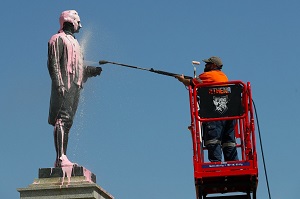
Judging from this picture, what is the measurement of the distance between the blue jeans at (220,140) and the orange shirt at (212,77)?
79 cm

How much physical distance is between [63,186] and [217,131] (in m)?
2.98

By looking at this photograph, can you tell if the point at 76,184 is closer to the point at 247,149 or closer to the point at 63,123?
the point at 63,123

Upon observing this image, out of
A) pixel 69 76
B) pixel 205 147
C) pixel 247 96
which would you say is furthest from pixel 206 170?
pixel 69 76

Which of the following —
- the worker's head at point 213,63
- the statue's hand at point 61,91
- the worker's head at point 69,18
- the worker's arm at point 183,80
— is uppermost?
the worker's head at point 69,18

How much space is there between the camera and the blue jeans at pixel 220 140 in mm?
12227

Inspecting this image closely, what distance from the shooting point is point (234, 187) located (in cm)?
1255

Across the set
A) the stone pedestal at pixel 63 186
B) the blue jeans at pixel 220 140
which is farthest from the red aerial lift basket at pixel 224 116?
the stone pedestal at pixel 63 186

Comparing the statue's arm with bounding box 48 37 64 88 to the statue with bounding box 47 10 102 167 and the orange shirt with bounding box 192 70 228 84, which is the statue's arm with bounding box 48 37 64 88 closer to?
the statue with bounding box 47 10 102 167

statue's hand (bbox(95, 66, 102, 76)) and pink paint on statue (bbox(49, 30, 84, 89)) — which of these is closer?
pink paint on statue (bbox(49, 30, 84, 89))

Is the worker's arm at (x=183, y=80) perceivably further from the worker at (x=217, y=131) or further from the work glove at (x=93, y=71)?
the work glove at (x=93, y=71)

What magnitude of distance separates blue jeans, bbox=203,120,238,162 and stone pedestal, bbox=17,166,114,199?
218cm

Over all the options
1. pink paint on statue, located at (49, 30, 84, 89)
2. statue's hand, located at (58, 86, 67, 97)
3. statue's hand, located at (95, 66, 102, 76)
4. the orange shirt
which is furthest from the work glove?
the orange shirt

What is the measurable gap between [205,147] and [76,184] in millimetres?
2464

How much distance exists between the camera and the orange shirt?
1261cm
